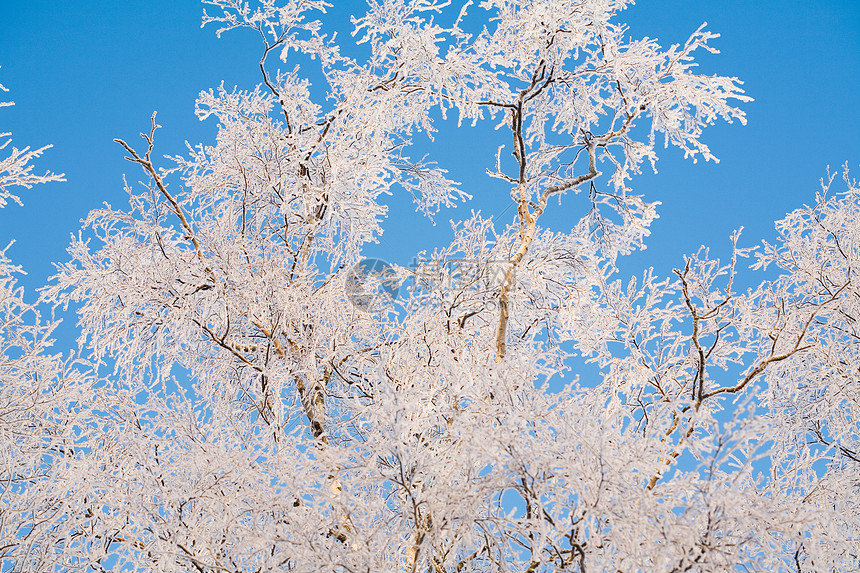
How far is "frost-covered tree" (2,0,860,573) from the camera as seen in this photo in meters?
3.31

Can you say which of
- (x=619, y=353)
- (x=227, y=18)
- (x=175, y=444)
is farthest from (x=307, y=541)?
(x=227, y=18)

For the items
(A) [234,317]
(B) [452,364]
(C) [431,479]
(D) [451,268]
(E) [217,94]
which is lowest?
(C) [431,479]

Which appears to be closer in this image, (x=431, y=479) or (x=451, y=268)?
(x=431, y=479)

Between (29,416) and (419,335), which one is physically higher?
(419,335)

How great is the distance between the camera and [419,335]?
4969mm

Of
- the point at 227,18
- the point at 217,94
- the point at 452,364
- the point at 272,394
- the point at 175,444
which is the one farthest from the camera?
the point at 217,94

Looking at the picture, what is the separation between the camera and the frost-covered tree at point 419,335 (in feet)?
10.9

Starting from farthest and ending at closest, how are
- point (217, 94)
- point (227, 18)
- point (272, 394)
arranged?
point (217, 94) < point (227, 18) < point (272, 394)

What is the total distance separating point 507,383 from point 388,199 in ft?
10.8

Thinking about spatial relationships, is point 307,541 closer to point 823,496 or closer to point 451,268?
point 451,268

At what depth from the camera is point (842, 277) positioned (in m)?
7.02

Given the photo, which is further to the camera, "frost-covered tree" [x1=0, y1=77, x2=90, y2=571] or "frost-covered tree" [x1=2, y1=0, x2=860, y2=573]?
"frost-covered tree" [x1=0, y1=77, x2=90, y2=571]

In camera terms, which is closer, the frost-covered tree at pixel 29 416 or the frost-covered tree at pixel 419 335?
the frost-covered tree at pixel 419 335

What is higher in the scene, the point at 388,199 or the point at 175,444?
the point at 388,199
